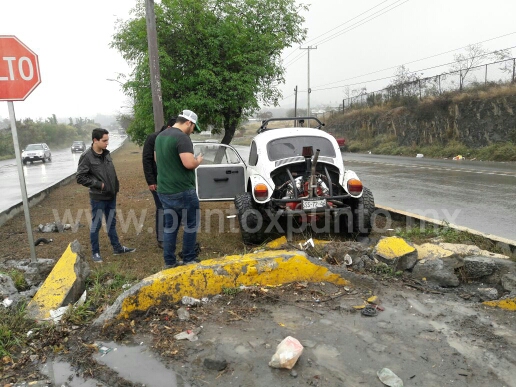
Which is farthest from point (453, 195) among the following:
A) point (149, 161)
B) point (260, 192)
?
point (149, 161)

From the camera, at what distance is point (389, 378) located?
8.36 feet

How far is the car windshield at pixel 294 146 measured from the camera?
21.6ft

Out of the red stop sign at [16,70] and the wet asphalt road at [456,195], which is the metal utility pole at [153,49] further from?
the wet asphalt road at [456,195]

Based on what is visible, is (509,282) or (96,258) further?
(96,258)

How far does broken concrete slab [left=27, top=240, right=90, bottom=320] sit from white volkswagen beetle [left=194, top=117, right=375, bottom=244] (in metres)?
2.36

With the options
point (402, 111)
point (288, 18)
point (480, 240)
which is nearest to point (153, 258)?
point (480, 240)

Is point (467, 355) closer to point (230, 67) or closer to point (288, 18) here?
point (230, 67)

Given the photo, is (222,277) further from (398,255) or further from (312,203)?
(312,203)

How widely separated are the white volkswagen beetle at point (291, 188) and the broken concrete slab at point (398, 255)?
1.49 metres

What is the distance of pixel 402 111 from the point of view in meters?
30.4

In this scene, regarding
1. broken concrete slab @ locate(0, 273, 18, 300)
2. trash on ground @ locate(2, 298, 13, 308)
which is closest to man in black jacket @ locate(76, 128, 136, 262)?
broken concrete slab @ locate(0, 273, 18, 300)

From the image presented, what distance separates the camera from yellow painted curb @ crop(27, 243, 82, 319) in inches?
144

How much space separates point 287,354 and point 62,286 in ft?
7.77

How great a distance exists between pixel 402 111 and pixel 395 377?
99.3ft
